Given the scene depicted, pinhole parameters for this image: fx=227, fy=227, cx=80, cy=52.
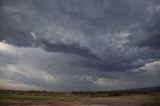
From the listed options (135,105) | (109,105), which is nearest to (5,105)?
(109,105)

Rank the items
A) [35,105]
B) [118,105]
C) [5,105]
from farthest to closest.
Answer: [118,105]
[35,105]
[5,105]

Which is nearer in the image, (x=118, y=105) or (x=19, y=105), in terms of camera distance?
(x=19, y=105)

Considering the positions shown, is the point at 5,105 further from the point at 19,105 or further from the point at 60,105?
the point at 60,105

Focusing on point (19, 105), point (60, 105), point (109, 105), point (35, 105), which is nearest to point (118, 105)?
point (109, 105)

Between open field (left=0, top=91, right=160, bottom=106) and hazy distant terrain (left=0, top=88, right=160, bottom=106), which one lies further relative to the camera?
hazy distant terrain (left=0, top=88, right=160, bottom=106)

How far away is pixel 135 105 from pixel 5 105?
102 ft

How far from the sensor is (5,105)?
160 ft

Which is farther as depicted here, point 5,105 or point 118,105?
point 118,105

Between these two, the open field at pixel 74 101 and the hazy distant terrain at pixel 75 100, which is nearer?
the open field at pixel 74 101

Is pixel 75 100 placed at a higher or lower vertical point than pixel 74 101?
higher

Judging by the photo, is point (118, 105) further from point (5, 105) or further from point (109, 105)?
point (5, 105)

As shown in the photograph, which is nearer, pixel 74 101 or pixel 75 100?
pixel 74 101

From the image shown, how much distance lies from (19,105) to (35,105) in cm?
355

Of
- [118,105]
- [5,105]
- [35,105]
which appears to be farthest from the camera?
[118,105]
